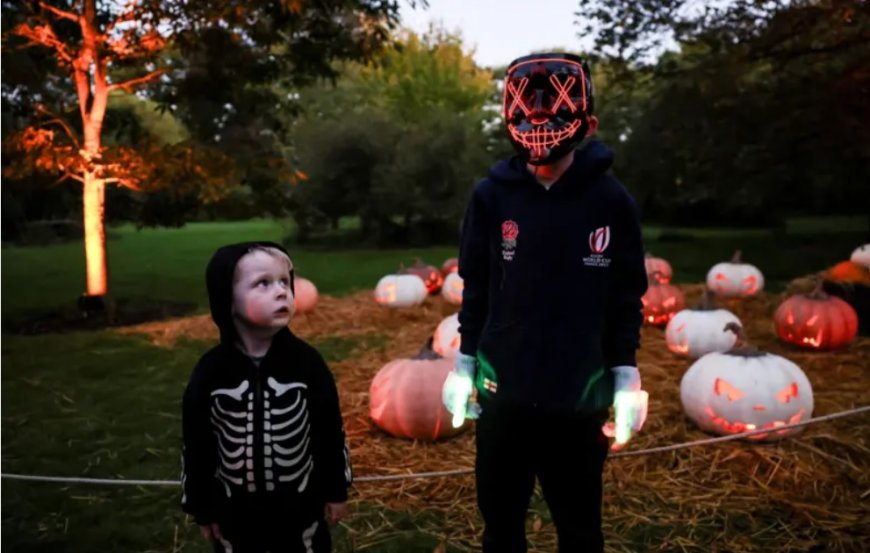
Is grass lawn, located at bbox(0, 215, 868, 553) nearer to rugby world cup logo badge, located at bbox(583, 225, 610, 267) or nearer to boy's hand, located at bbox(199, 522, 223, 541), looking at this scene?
boy's hand, located at bbox(199, 522, 223, 541)

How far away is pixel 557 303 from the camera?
2.54m

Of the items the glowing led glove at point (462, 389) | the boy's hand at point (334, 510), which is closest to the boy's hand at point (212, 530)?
the boy's hand at point (334, 510)

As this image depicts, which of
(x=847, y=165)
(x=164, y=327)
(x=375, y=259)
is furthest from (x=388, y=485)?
(x=375, y=259)

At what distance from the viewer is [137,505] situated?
14.4ft

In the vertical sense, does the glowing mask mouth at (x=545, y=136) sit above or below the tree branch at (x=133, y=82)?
below

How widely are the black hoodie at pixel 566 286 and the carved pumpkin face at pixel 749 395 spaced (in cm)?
280

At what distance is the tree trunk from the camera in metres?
10.6

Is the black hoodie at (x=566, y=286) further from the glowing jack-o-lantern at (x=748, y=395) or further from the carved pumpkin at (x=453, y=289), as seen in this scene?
the carved pumpkin at (x=453, y=289)

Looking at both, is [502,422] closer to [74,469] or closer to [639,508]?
[639,508]

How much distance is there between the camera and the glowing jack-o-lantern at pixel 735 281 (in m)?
10.5

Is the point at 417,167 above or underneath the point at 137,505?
above

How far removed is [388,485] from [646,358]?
3809 mm

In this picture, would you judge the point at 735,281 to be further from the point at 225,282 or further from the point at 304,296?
the point at 225,282

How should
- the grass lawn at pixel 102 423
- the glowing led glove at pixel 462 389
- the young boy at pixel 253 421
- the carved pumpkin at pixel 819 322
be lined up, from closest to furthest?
the young boy at pixel 253 421
the glowing led glove at pixel 462 389
the grass lawn at pixel 102 423
the carved pumpkin at pixel 819 322
